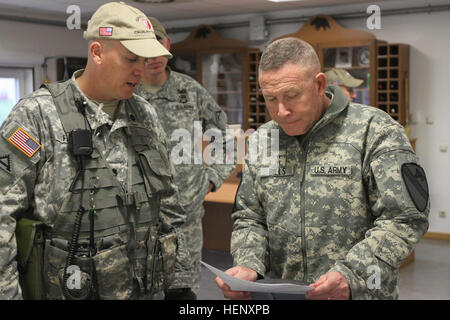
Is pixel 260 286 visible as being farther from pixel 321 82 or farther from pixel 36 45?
pixel 36 45

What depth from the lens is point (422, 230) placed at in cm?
170

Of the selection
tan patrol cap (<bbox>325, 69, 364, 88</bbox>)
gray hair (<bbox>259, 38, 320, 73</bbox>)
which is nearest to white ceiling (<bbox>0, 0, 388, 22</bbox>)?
tan patrol cap (<bbox>325, 69, 364, 88</bbox>)

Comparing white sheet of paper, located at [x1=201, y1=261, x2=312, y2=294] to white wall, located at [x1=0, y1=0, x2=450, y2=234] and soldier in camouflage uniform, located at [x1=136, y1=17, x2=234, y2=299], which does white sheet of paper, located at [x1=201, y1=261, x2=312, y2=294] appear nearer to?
soldier in camouflage uniform, located at [x1=136, y1=17, x2=234, y2=299]

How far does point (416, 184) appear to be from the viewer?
1709 millimetres

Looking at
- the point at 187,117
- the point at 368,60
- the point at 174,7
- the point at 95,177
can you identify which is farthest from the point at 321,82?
the point at 174,7

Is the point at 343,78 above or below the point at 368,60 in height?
below

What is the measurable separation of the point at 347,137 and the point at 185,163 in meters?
1.85

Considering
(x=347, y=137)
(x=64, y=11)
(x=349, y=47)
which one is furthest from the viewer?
(x=64, y=11)

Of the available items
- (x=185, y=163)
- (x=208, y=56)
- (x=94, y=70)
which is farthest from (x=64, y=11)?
(x=94, y=70)

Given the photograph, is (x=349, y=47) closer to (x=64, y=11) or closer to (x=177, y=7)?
(x=177, y=7)

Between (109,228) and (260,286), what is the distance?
661mm

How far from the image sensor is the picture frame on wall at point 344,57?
7871mm

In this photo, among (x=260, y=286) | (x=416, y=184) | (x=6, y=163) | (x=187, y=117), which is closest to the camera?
(x=260, y=286)
